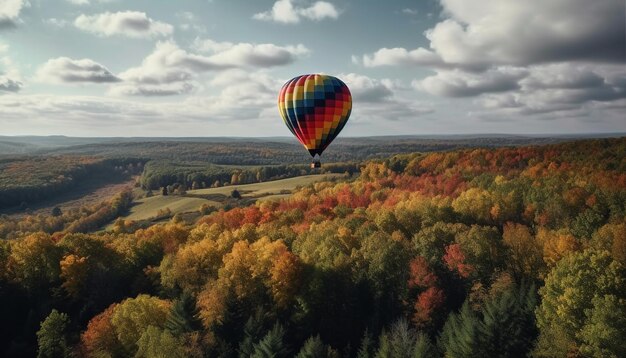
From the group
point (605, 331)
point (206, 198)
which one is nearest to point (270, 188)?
point (206, 198)

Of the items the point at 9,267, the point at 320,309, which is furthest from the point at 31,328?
the point at 320,309

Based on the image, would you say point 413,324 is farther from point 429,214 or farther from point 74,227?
point 74,227

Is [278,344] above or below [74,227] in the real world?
above

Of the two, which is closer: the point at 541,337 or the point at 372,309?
the point at 541,337

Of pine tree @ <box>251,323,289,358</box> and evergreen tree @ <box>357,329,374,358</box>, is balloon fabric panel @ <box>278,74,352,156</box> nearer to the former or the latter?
evergreen tree @ <box>357,329,374,358</box>

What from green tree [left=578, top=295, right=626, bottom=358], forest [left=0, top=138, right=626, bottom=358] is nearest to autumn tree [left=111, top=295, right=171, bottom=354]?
forest [left=0, top=138, right=626, bottom=358]

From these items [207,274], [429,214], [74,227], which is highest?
[429,214]

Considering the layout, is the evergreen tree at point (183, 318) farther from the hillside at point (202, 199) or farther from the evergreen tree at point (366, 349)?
the hillside at point (202, 199)
